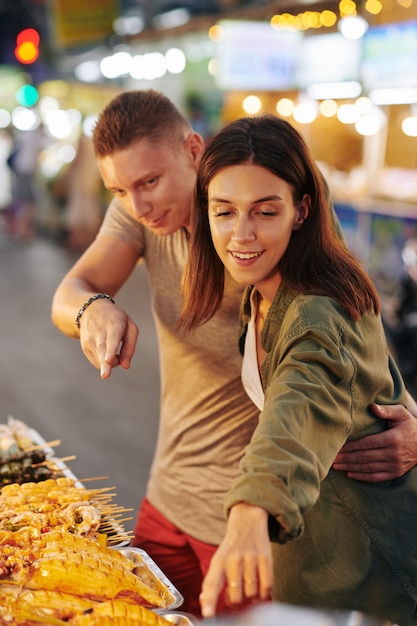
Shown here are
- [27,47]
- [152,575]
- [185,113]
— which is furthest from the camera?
[27,47]

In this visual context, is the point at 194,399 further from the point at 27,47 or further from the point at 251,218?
the point at 27,47

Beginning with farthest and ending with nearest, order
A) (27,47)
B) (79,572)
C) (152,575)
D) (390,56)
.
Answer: (27,47) → (390,56) → (152,575) → (79,572)

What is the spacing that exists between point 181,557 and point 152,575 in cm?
63

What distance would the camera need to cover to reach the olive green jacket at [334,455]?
51.0 inches

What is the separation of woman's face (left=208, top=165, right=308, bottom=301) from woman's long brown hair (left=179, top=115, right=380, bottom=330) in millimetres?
21

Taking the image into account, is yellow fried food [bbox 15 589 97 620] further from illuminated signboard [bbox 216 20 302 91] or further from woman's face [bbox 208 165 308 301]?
illuminated signboard [bbox 216 20 302 91]

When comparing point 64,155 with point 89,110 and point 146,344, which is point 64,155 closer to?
point 89,110

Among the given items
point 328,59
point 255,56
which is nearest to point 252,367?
point 328,59

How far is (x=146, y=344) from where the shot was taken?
761 centimetres

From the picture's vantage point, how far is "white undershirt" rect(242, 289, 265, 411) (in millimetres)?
1715

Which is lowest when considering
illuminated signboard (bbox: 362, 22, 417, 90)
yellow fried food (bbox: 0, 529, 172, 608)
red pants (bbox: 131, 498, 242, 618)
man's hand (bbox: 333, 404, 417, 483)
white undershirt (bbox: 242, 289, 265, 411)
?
red pants (bbox: 131, 498, 242, 618)

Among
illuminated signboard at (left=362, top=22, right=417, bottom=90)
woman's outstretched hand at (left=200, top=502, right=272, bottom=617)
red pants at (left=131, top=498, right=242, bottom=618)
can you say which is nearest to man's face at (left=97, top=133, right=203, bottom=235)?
red pants at (left=131, top=498, right=242, bottom=618)

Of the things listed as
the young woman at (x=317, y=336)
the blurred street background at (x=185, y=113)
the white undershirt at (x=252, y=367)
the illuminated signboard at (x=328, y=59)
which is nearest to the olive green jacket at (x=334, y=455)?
the young woman at (x=317, y=336)

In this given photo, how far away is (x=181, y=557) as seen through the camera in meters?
2.26
